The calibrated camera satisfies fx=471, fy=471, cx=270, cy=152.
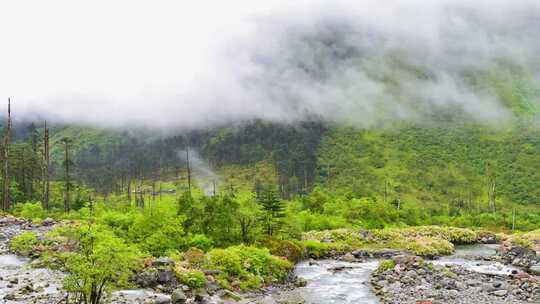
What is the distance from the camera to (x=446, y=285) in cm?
3744

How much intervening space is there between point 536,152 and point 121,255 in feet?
702

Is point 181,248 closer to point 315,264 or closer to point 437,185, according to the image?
point 315,264

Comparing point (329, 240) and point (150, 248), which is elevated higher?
point (150, 248)

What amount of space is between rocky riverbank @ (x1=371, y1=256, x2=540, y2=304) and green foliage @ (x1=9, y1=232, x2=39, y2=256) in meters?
31.2

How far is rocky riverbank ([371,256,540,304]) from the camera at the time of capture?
3359 cm

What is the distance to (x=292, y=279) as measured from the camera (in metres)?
41.3

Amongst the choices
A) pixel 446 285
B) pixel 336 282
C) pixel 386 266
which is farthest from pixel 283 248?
pixel 446 285

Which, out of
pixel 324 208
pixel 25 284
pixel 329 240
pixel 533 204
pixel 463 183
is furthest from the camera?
pixel 463 183

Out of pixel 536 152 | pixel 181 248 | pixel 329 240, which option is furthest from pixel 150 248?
pixel 536 152

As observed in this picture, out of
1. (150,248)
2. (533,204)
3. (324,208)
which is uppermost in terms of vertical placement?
(150,248)

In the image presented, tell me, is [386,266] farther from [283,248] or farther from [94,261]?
[94,261]

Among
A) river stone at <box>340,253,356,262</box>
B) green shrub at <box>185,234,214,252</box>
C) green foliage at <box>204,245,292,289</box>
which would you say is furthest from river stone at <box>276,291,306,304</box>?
river stone at <box>340,253,356,262</box>

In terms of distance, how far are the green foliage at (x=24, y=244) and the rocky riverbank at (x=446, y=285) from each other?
3118 cm

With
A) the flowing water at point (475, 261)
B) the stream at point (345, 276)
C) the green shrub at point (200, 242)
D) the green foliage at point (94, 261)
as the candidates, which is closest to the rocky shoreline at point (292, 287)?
the stream at point (345, 276)
